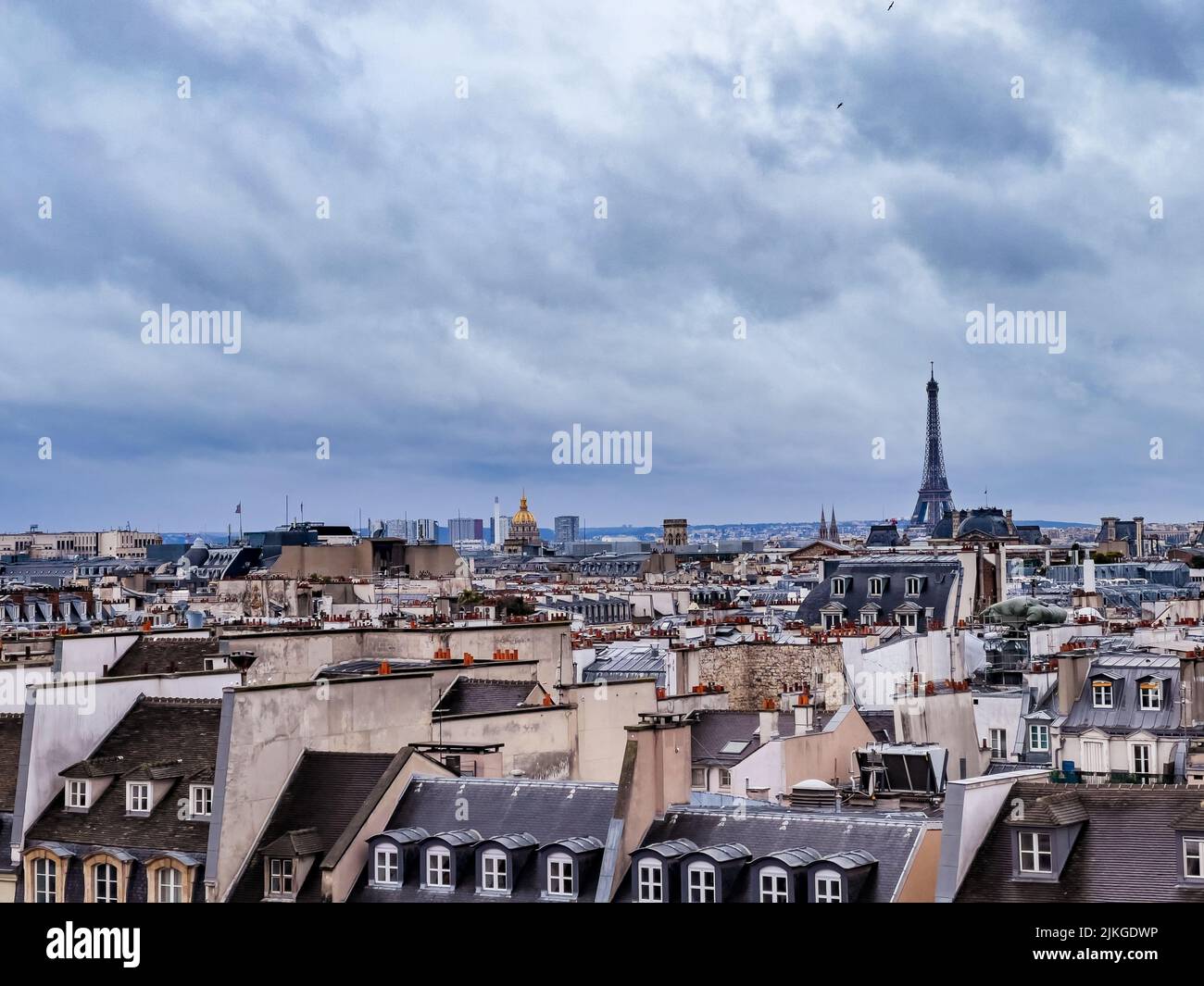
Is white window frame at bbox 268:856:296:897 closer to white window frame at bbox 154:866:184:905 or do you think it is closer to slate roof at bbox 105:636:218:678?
white window frame at bbox 154:866:184:905

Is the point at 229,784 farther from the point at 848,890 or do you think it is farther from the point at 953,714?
the point at 953,714

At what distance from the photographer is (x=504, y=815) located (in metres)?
20.6

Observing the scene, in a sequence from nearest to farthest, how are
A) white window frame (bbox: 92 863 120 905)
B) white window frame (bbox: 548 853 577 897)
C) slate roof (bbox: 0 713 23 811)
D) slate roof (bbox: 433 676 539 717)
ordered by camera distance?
1. white window frame (bbox: 548 853 577 897)
2. white window frame (bbox: 92 863 120 905)
3. slate roof (bbox: 0 713 23 811)
4. slate roof (bbox: 433 676 539 717)

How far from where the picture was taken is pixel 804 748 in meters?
29.1

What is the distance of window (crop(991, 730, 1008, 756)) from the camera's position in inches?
1407

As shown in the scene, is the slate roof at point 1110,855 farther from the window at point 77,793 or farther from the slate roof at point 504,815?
the window at point 77,793

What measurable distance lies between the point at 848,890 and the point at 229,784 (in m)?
7.11

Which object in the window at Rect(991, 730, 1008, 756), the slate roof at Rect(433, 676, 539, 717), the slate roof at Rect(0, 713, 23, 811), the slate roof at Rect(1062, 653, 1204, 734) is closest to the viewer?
the slate roof at Rect(0, 713, 23, 811)

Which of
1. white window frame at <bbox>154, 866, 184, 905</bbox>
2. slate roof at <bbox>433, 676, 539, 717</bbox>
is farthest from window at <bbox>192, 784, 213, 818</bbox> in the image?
slate roof at <bbox>433, 676, 539, 717</bbox>

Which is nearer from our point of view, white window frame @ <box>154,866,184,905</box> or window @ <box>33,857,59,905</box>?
white window frame @ <box>154,866,184,905</box>

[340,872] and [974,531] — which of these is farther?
[974,531]

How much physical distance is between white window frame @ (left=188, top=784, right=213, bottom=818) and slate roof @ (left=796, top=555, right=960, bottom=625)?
41674 millimetres
